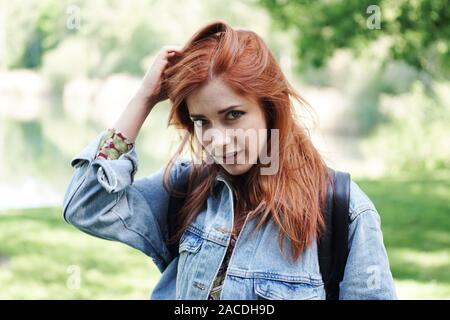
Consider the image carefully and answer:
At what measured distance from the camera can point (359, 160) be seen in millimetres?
14180

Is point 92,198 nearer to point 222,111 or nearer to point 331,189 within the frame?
point 222,111

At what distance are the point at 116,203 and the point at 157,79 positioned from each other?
34 cm

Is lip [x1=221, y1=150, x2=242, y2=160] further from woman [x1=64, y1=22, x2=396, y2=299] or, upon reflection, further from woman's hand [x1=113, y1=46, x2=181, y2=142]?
woman's hand [x1=113, y1=46, x2=181, y2=142]

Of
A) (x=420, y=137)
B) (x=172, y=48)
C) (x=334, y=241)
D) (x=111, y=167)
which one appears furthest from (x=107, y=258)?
(x=420, y=137)

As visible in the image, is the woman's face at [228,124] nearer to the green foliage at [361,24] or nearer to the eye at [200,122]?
the eye at [200,122]

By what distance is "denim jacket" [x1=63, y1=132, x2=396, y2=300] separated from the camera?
1.56 meters

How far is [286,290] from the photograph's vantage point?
5.18 ft

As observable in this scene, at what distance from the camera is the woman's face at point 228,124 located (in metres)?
1.60

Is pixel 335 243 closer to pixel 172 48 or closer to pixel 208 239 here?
pixel 208 239

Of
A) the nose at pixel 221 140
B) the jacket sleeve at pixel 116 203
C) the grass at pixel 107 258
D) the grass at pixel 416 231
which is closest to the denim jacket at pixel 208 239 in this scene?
the jacket sleeve at pixel 116 203

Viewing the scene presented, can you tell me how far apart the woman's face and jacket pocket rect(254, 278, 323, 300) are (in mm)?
282

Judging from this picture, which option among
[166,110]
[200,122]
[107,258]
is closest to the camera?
[200,122]

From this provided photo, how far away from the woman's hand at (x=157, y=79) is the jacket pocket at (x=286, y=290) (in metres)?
0.56
